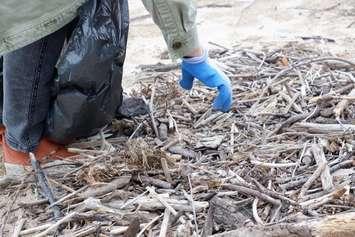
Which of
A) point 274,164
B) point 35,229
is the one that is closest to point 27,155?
point 35,229

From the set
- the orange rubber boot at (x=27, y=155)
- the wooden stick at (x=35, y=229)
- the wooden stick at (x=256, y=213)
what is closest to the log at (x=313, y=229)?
the wooden stick at (x=256, y=213)

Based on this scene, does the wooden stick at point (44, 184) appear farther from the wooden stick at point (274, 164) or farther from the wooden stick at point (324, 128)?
the wooden stick at point (324, 128)

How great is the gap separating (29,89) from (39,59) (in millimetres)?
112

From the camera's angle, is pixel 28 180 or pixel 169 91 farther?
pixel 169 91

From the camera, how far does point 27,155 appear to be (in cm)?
250

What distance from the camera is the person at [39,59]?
206 centimetres

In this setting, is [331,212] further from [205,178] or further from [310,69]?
[310,69]

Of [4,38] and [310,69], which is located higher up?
[4,38]

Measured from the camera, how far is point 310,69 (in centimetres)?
306

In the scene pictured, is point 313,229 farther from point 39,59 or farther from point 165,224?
point 39,59

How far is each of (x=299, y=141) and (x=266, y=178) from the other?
303 mm

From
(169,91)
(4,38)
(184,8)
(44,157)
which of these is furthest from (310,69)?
(4,38)

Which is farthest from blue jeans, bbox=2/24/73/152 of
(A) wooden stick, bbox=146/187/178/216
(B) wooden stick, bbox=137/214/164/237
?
(B) wooden stick, bbox=137/214/164/237

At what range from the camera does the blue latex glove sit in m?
2.48
